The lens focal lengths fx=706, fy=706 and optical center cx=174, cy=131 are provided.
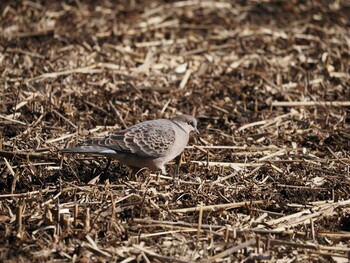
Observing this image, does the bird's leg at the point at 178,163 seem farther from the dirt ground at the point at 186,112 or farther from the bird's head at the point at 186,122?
the bird's head at the point at 186,122

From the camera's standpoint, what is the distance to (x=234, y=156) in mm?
7367

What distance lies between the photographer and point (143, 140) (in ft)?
22.3

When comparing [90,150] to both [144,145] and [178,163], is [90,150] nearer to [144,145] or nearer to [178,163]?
[144,145]

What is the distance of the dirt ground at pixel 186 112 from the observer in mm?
5496

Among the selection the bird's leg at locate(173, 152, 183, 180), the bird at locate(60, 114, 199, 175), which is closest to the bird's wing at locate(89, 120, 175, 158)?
the bird at locate(60, 114, 199, 175)

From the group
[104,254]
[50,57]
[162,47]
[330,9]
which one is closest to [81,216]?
[104,254]

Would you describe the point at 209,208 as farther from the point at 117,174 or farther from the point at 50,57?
the point at 50,57

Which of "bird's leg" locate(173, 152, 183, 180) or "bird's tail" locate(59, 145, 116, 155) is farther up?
"bird's tail" locate(59, 145, 116, 155)

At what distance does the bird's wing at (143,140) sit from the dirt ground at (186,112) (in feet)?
0.90

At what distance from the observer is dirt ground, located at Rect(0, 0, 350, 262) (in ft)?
18.0

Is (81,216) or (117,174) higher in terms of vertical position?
(81,216)

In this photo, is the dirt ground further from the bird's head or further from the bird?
the bird's head

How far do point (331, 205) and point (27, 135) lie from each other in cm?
310

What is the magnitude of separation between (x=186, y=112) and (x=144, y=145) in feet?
5.87
